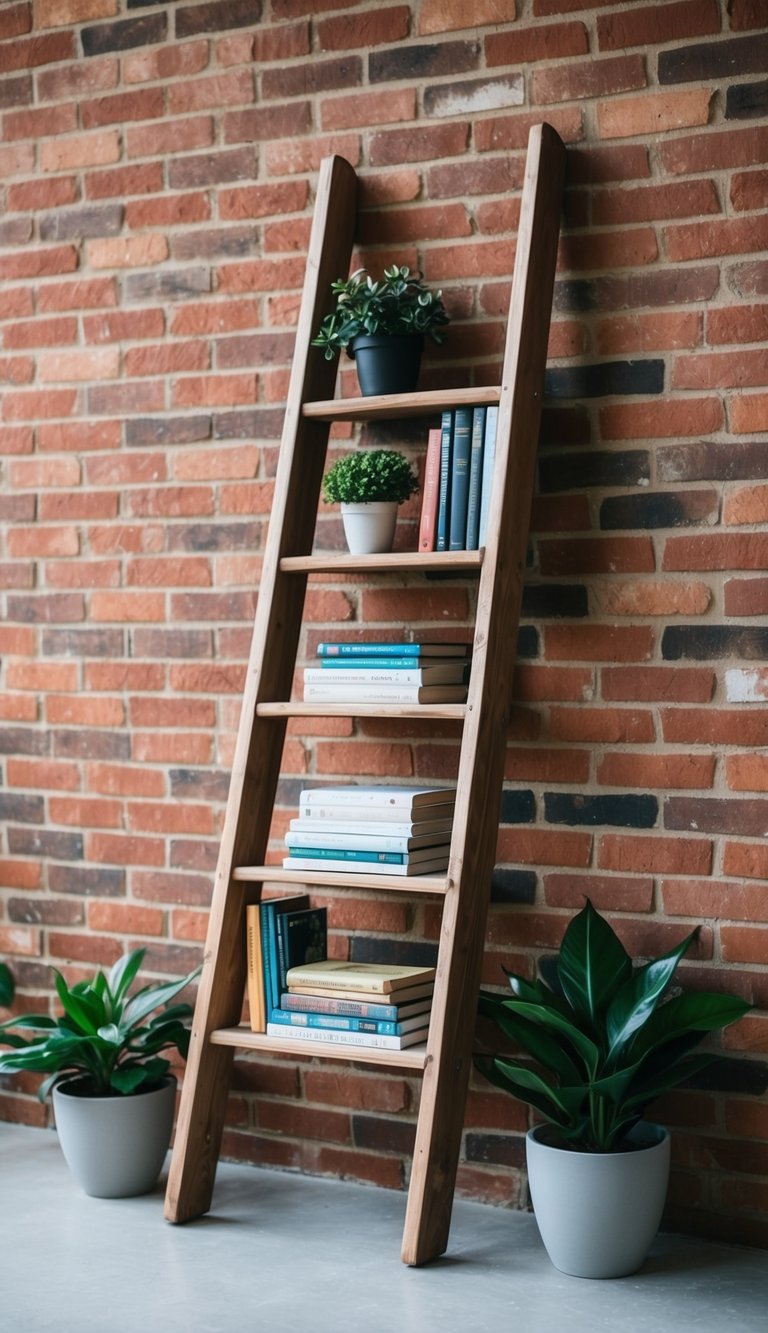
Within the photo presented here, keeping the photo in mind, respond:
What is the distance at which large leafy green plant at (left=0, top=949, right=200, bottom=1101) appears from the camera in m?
2.58

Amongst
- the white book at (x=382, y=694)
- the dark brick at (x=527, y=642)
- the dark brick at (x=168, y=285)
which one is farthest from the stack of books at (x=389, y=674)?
the dark brick at (x=168, y=285)

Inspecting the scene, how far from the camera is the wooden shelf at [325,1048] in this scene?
7.45 ft

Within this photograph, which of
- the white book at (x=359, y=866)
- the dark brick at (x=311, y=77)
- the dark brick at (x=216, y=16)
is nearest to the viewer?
the white book at (x=359, y=866)

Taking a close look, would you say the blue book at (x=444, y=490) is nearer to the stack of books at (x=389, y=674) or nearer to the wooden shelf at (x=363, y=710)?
the stack of books at (x=389, y=674)

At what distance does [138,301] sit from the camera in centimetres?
296

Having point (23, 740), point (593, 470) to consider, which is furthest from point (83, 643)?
point (593, 470)

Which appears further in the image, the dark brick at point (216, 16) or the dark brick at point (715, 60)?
the dark brick at point (216, 16)

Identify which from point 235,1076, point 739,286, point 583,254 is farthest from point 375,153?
point 235,1076

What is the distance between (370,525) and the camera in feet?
8.27

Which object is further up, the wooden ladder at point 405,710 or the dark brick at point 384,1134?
the wooden ladder at point 405,710

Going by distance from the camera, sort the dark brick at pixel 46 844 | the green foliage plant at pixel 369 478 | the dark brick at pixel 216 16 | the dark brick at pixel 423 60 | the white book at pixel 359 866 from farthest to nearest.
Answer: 1. the dark brick at pixel 46 844
2. the dark brick at pixel 216 16
3. the dark brick at pixel 423 60
4. the green foliage plant at pixel 369 478
5. the white book at pixel 359 866

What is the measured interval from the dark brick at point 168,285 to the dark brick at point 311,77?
0.39 m

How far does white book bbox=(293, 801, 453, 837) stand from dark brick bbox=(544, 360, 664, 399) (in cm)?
79

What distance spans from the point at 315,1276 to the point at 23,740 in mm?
1385
